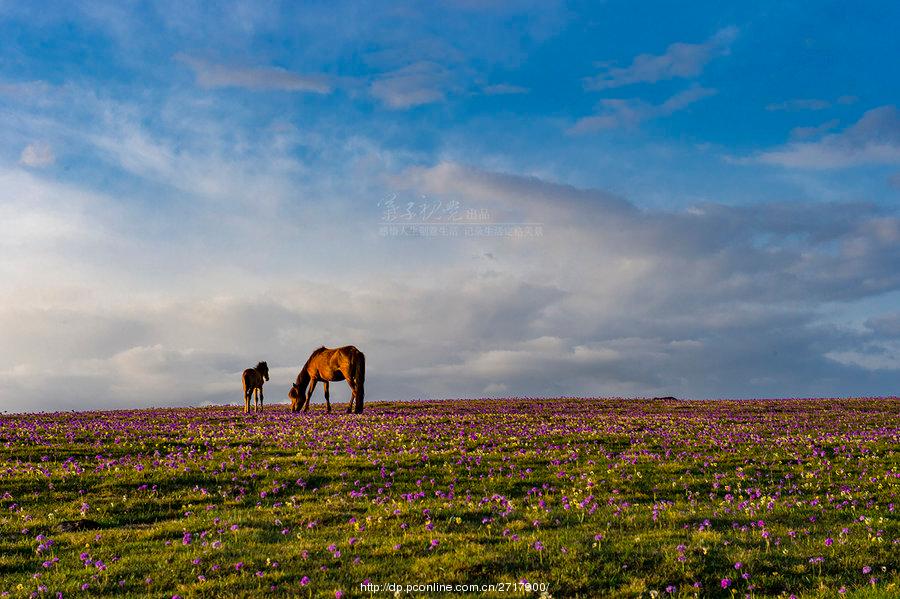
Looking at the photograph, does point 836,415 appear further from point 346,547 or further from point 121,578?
point 121,578

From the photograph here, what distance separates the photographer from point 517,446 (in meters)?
26.0

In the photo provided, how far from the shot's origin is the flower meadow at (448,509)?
442 inches

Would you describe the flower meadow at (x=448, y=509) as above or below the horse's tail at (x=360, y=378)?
below

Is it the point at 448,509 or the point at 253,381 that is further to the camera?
the point at 253,381

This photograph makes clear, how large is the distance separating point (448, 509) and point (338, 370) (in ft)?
92.6

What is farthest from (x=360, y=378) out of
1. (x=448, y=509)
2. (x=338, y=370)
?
(x=448, y=509)

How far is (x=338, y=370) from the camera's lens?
43.2m

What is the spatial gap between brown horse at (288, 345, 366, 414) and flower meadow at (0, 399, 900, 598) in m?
8.28

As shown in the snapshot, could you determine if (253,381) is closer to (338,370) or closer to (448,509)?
(338,370)

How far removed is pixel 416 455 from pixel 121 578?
12408 mm

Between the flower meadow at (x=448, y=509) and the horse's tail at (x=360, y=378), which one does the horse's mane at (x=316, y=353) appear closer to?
the horse's tail at (x=360, y=378)

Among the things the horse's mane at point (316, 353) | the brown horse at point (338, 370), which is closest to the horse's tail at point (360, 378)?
the brown horse at point (338, 370)

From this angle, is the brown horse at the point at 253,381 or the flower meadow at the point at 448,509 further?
the brown horse at the point at 253,381

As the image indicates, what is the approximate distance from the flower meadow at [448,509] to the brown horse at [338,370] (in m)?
8.28
